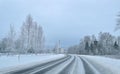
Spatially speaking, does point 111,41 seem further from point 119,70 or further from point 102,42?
point 119,70

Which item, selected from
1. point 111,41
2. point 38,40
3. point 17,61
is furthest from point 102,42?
point 17,61

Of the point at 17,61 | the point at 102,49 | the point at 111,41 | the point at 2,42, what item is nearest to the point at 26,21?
the point at 2,42

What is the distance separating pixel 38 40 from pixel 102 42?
203ft

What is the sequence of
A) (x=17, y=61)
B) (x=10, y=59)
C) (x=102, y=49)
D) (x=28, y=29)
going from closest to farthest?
(x=10, y=59) → (x=17, y=61) → (x=28, y=29) → (x=102, y=49)

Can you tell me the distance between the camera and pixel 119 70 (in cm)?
2262

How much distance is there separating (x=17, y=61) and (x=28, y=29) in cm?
4740

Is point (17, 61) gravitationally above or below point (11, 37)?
below

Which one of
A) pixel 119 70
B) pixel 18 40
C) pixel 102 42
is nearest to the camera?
pixel 119 70

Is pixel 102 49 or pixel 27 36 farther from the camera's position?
pixel 102 49

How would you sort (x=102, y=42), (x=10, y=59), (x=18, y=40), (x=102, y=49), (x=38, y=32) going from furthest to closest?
(x=102, y=42)
(x=102, y=49)
(x=38, y=32)
(x=18, y=40)
(x=10, y=59)

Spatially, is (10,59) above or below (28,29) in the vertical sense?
below

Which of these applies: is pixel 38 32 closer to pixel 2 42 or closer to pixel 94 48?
pixel 2 42

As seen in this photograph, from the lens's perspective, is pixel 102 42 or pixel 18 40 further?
pixel 102 42

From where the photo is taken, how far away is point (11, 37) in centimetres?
8269
